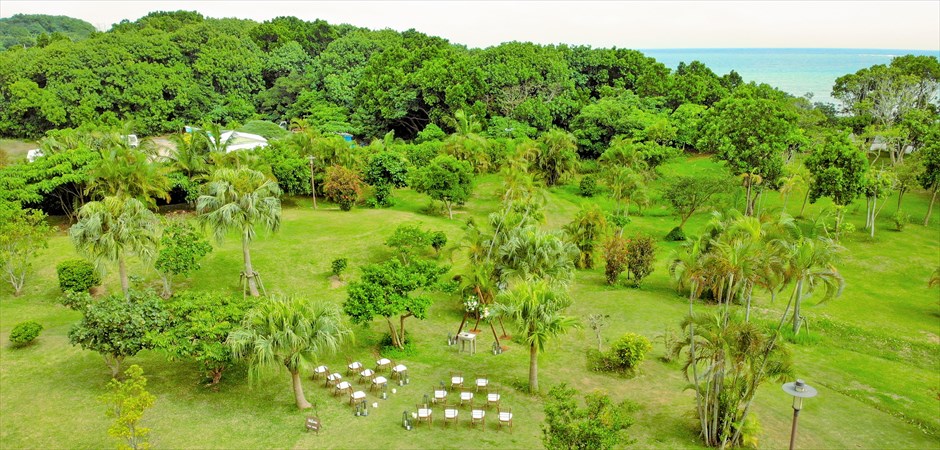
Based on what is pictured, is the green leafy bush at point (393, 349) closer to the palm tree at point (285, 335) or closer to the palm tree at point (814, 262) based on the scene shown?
the palm tree at point (285, 335)

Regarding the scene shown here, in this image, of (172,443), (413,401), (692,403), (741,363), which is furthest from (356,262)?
(741,363)

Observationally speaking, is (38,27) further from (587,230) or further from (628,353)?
(628,353)

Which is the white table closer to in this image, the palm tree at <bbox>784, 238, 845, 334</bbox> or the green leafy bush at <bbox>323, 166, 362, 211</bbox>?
the palm tree at <bbox>784, 238, 845, 334</bbox>

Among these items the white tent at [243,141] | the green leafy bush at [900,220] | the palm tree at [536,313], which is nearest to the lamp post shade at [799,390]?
the palm tree at [536,313]

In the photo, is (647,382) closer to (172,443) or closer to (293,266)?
(172,443)

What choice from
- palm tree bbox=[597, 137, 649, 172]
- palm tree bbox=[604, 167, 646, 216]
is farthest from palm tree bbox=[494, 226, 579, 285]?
palm tree bbox=[597, 137, 649, 172]
